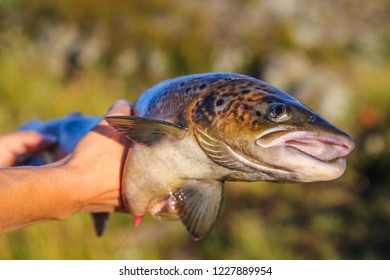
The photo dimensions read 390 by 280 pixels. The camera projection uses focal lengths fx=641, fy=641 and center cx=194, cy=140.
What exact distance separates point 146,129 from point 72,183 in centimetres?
57

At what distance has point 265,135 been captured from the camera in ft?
7.98

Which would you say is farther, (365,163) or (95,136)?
(365,163)

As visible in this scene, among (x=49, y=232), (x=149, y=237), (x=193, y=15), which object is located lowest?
(x=149, y=237)

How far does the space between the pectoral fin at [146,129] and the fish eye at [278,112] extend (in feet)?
1.18

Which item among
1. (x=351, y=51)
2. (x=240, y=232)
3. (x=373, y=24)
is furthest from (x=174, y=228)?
(x=373, y=24)

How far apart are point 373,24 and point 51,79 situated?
10247 millimetres

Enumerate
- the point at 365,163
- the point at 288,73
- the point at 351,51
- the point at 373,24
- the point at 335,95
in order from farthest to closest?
the point at 373,24, the point at 351,51, the point at 288,73, the point at 335,95, the point at 365,163

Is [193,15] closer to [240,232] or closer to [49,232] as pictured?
[240,232]

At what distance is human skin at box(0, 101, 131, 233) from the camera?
2.73 metres

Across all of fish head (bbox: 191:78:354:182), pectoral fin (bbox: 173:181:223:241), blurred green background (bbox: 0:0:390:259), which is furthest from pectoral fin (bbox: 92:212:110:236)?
fish head (bbox: 191:78:354:182)

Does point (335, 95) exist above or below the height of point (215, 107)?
below

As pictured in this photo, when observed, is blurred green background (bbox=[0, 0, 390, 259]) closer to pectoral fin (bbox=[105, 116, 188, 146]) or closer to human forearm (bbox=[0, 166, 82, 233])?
human forearm (bbox=[0, 166, 82, 233])

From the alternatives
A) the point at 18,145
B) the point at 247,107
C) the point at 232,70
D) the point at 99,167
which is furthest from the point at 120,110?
the point at 232,70
